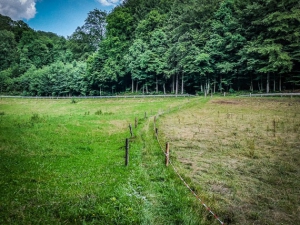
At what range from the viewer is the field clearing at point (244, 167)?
263 inches

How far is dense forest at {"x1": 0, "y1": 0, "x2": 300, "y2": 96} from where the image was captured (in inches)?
1606

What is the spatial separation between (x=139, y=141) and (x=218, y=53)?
38.9m

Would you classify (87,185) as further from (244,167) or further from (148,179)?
(244,167)

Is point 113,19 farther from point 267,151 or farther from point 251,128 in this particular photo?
point 267,151

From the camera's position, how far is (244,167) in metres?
9.92

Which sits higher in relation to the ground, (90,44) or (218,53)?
(90,44)

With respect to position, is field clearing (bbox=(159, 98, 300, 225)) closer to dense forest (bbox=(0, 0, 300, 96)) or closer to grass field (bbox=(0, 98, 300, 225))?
grass field (bbox=(0, 98, 300, 225))

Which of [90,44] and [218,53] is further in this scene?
[90,44]

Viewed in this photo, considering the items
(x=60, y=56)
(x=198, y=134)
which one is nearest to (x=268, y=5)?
(x=198, y=134)

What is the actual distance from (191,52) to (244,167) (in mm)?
42067

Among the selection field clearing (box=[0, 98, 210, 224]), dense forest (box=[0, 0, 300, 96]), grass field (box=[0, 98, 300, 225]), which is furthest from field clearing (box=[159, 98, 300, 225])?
dense forest (box=[0, 0, 300, 96])

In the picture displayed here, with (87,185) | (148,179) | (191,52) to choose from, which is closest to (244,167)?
(148,179)

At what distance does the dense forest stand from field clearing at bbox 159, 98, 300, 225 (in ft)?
94.3

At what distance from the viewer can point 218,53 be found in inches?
1852
